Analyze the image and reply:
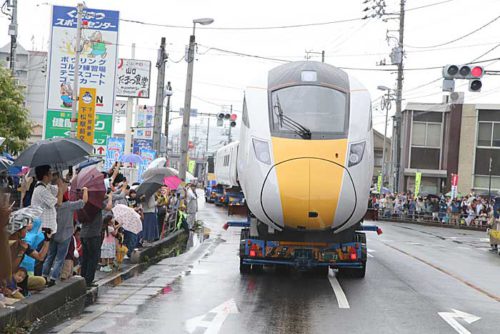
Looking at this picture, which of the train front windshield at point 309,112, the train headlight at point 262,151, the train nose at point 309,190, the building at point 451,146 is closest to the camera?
the train nose at point 309,190

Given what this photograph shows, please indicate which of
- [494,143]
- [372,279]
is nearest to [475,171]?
[494,143]

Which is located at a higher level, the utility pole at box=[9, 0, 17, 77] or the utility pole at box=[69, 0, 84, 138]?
the utility pole at box=[9, 0, 17, 77]

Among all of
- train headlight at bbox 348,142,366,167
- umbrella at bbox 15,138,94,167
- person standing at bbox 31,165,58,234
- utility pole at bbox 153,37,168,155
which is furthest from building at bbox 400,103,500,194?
person standing at bbox 31,165,58,234

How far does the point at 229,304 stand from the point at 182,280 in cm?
267

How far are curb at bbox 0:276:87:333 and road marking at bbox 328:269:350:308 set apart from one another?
393 cm

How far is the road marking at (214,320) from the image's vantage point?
28.7ft

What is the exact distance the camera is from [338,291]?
12.3m

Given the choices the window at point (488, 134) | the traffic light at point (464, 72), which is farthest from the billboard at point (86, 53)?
the window at point (488, 134)

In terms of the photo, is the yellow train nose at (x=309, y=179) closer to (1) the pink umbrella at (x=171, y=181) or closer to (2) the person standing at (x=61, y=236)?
(2) the person standing at (x=61, y=236)

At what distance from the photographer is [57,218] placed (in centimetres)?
1020

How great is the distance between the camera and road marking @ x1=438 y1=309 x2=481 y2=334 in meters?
9.31

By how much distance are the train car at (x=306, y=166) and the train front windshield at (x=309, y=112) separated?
2cm

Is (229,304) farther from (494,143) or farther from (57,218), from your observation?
(494,143)

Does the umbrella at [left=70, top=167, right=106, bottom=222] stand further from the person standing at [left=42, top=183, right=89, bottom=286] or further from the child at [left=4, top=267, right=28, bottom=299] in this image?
the child at [left=4, top=267, right=28, bottom=299]
